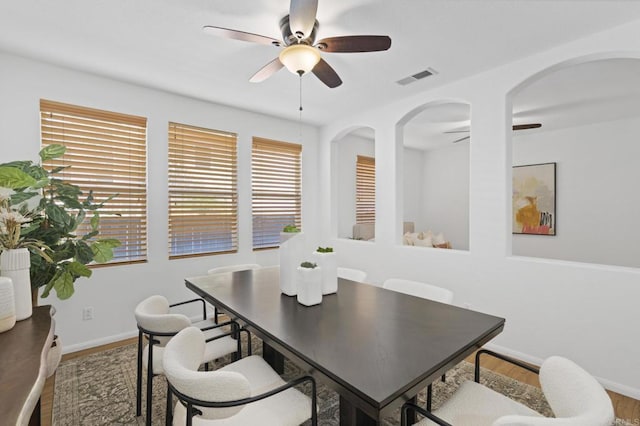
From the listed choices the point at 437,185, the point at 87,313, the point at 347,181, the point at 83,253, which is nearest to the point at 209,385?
the point at 83,253

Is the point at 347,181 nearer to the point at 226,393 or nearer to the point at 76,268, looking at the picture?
the point at 76,268

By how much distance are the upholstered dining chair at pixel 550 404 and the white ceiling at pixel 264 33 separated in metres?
2.12

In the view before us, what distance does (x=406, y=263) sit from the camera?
355 cm

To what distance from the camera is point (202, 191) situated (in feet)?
12.1

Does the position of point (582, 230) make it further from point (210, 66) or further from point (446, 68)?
point (210, 66)

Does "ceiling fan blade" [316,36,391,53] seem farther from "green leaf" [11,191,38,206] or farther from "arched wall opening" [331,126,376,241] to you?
"arched wall opening" [331,126,376,241]

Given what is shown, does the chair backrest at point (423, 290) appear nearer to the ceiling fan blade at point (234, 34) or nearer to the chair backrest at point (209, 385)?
the chair backrest at point (209, 385)

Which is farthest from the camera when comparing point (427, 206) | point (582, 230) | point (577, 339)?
point (427, 206)

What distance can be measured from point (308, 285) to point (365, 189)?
14.1 ft

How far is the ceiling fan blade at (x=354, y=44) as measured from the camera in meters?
1.89

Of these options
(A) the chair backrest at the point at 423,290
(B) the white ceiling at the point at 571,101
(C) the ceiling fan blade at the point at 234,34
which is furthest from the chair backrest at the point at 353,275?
(B) the white ceiling at the point at 571,101

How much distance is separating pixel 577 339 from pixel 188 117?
14.1ft

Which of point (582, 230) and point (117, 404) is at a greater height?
point (582, 230)

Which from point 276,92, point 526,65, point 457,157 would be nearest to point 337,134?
point 276,92
